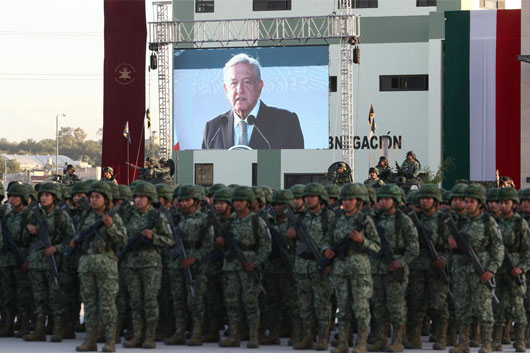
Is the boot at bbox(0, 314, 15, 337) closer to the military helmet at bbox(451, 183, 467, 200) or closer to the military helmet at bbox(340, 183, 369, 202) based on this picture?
the military helmet at bbox(340, 183, 369, 202)

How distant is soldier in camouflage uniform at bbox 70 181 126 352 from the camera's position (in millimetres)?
12250

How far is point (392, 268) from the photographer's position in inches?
488

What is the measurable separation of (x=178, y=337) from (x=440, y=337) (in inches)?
116

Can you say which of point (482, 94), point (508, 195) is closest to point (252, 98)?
point (482, 94)

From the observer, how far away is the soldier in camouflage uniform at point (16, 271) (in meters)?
13.5

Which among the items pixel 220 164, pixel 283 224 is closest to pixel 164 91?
pixel 220 164

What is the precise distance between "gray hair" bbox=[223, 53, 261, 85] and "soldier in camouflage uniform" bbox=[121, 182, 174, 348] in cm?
2441

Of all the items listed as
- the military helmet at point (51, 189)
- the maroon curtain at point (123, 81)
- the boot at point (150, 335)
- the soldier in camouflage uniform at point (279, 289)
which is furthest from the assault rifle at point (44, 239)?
the maroon curtain at point (123, 81)

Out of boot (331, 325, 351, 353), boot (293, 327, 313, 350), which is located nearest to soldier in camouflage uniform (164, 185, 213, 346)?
boot (293, 327, 313, 350)

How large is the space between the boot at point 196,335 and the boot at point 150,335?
55 cm

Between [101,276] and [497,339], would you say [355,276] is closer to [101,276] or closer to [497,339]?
[497,339]

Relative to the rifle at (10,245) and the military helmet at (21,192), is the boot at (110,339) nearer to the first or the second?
the rifle at (10,245)

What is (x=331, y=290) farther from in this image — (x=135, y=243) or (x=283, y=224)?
(x=135, y=243)

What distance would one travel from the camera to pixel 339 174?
24.0 m
